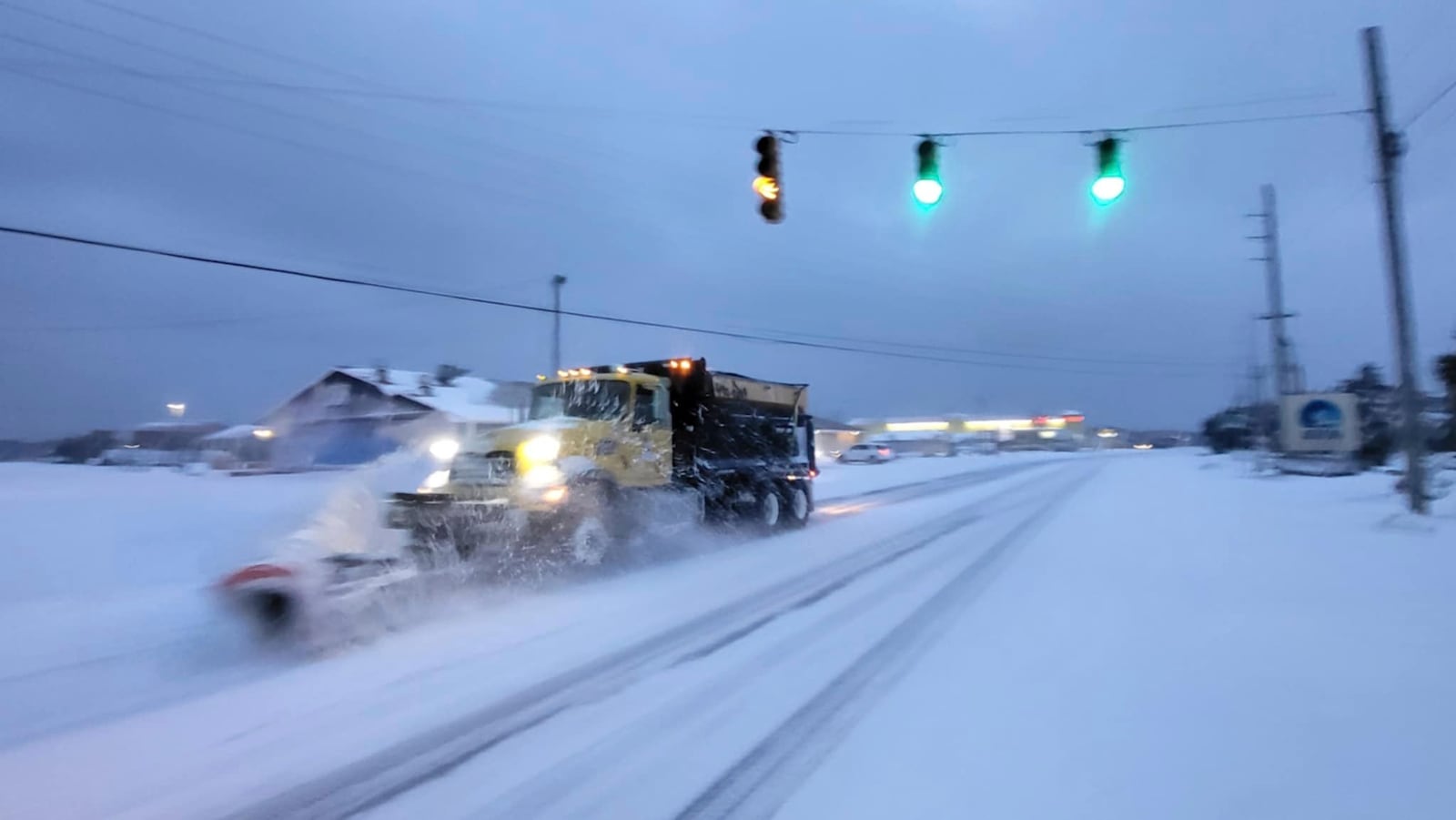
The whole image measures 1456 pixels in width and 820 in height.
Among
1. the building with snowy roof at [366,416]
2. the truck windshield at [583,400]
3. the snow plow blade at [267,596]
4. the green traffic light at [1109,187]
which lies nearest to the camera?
the snow plow blade at [267,596]

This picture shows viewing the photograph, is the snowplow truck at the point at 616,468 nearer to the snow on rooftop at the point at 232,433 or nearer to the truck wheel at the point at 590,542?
the truck wheel at the point at 590,542

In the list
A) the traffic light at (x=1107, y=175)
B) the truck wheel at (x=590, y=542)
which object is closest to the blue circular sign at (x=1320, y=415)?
the traffic light at (x=1107, y=175)

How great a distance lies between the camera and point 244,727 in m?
5.96

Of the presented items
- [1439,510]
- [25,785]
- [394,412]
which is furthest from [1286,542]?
[394,412]

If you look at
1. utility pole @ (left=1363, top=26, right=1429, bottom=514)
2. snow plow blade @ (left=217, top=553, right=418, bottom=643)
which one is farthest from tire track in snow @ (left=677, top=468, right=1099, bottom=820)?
utility pole @ (left=1363, top=26, right=1429, bottom=514)

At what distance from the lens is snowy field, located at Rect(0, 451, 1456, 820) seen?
471 centimetres

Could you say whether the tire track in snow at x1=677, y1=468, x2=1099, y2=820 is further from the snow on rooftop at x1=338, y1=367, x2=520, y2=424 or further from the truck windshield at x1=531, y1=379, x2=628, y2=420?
the snow on rooftop at x1=338, y1=367, x2=520, y2=424

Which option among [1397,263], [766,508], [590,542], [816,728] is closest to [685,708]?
[816,728]

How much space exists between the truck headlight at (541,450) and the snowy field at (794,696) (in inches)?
67.4

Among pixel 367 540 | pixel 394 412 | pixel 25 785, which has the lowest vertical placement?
pixel 25 785

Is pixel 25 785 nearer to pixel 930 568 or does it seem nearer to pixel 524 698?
pixel 524 698

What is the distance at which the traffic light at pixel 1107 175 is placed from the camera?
10.8 meters

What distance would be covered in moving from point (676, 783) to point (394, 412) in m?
37.8

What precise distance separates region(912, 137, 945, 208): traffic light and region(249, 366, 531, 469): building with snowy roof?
29.3 m
